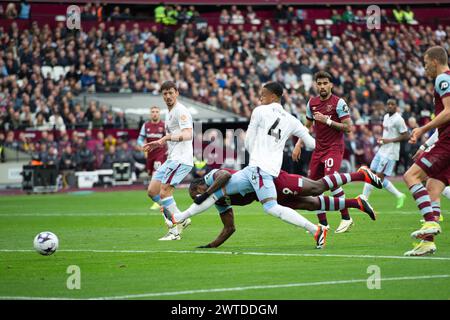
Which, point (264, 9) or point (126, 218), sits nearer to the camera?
point (126, 218)

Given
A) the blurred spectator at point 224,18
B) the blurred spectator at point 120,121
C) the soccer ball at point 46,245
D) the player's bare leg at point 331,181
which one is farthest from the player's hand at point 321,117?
the blurred spectator at point 224,18

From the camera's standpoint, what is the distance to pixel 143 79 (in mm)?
39375

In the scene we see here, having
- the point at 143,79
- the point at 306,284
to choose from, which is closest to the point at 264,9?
the point at 143,79

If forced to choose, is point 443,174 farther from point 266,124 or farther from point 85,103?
point 85,103

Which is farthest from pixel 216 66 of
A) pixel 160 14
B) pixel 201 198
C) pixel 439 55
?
pixel 439 55

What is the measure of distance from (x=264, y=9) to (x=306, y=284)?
40.3 metres

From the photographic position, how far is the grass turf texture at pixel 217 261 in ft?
31.4

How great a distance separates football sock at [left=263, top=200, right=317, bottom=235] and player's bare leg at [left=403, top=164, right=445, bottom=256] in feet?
4.90

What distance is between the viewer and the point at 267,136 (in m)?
13.2

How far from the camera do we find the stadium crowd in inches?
1435

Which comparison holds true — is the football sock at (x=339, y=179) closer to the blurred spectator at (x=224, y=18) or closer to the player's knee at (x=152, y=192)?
the player's knee at (x=152, y=192)

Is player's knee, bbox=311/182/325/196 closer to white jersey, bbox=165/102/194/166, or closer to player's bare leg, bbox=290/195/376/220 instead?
player's bare leg, bbox=290/195/376/220

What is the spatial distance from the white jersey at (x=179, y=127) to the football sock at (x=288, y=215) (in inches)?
144

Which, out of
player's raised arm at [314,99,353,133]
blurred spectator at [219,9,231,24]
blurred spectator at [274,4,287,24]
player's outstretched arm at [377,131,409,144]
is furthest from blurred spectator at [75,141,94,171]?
player's raised arm at [314,99,353,133]
